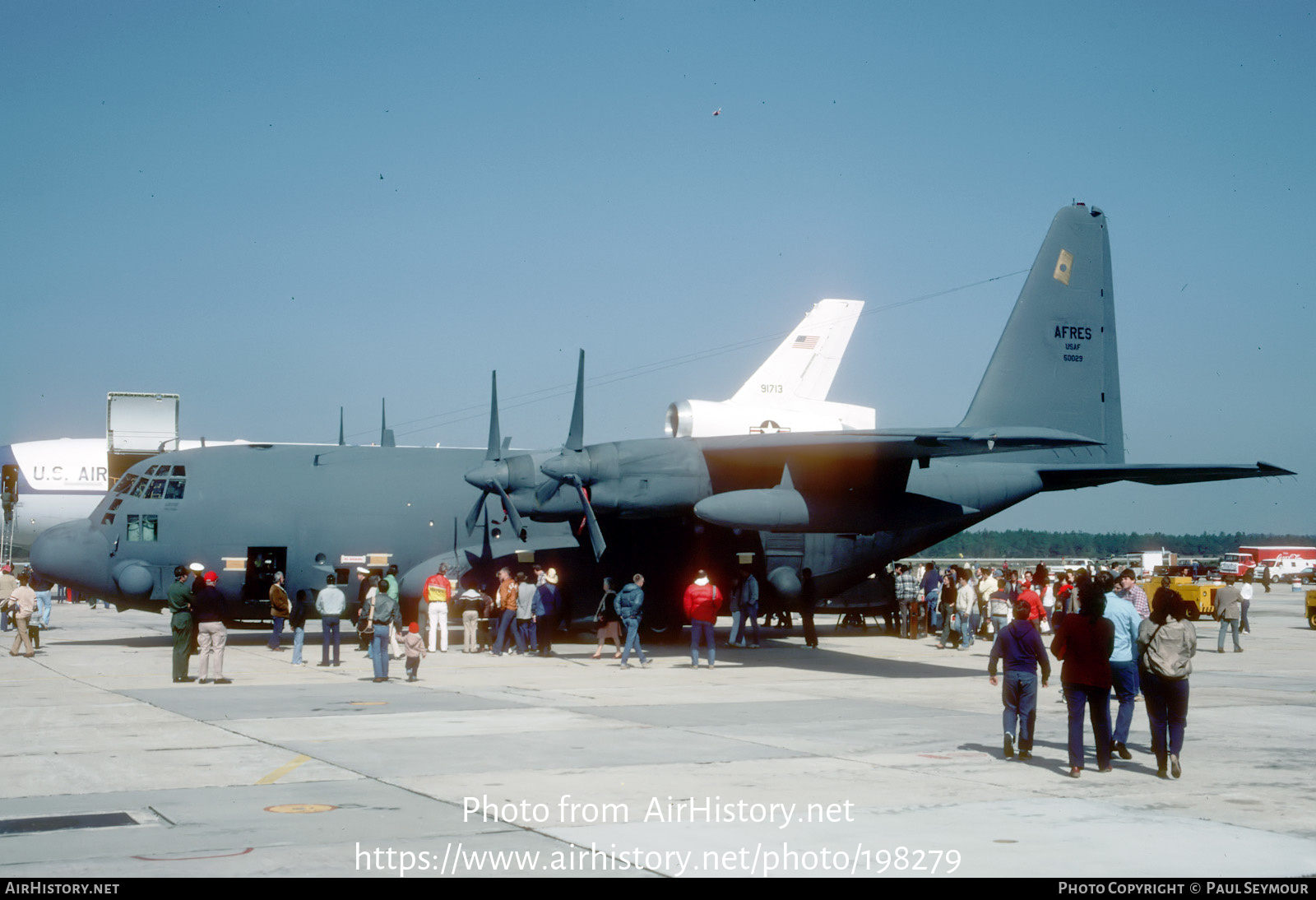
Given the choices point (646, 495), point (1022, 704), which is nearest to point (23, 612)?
point (646, 495)

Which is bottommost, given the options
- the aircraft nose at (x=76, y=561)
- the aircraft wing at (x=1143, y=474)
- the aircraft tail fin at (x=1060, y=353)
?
the aircraft nose at (x=76, y=561)

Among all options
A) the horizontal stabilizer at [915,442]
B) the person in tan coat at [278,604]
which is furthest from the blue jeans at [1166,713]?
the person in tan coat at [278,604]

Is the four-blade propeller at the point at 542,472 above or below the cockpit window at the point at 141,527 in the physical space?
above

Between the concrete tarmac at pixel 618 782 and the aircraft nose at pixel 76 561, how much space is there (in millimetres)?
4057

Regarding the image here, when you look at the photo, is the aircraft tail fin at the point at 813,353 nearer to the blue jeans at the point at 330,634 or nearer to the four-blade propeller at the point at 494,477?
the four-blade propeller at the point at 494,477

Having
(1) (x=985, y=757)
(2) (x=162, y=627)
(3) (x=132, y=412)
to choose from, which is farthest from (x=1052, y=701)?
(3) (x=132, y=412)

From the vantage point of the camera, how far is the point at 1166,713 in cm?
1045

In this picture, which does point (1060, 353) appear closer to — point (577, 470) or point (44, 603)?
point (577, 470)

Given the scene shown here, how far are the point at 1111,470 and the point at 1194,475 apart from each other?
1457 millimetres

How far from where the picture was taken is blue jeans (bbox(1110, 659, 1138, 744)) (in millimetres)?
11453

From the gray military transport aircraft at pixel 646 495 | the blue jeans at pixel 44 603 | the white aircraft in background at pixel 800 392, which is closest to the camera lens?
the gray military transport aircraft at pixel 646 495

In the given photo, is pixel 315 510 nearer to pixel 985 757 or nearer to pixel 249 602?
pixel 249 602

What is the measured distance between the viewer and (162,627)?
29812 mm

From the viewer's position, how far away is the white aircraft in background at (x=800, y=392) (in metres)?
31.7
